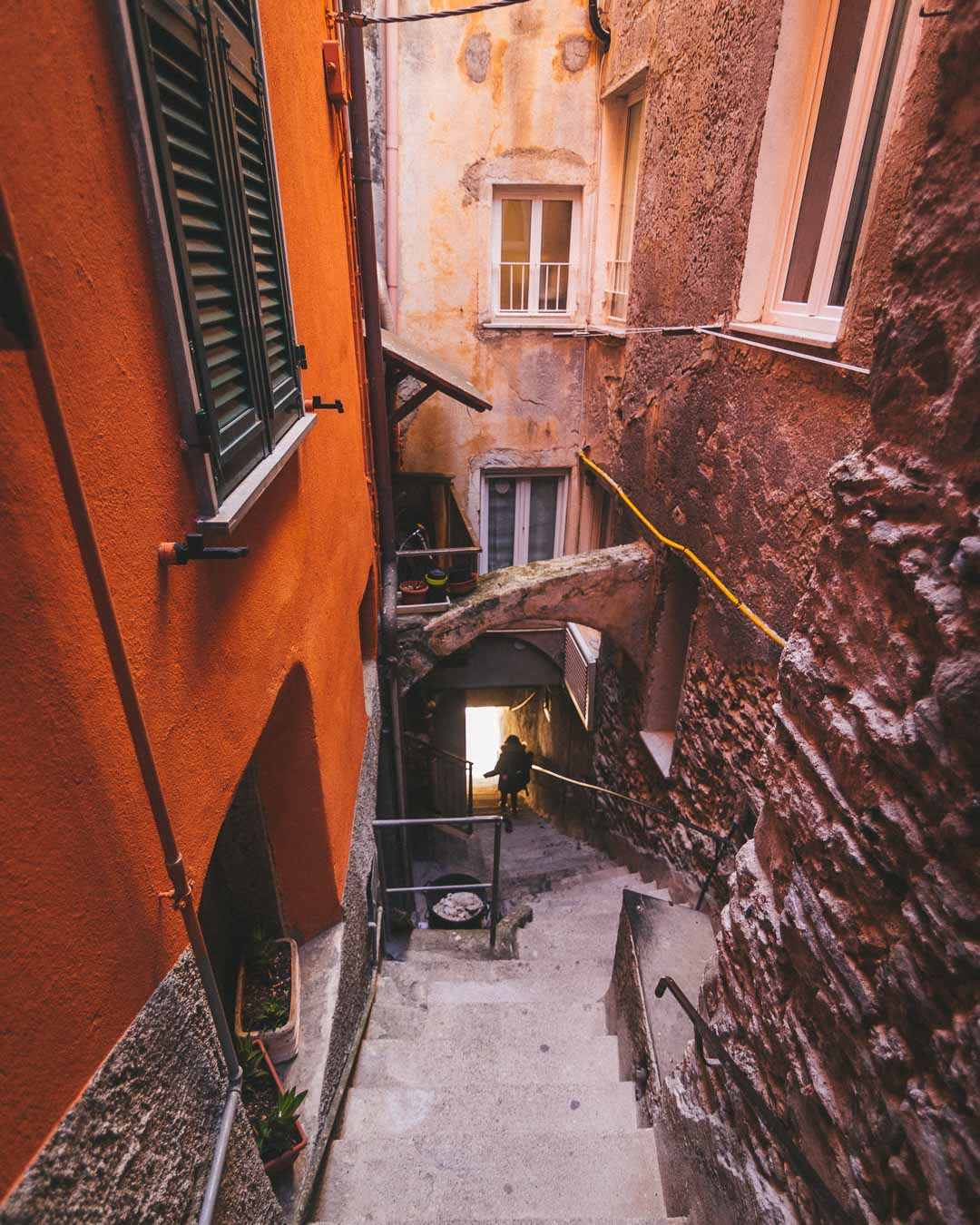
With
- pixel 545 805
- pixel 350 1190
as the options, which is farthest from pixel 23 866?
pixel 545 805

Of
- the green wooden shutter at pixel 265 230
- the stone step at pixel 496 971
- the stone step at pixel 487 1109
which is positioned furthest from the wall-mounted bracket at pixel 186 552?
the stone step at pixel 496 971

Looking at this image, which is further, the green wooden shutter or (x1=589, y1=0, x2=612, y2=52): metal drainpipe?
(x1=589, y1=0, x2=612, y2=52): metal drainpipe

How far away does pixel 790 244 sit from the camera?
4148 millimetres

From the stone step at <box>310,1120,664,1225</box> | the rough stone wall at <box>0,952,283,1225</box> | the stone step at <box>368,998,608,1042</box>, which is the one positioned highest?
the rough stone wall at <box>0,952,283,1225</box>

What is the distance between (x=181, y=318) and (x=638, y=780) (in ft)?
21.5

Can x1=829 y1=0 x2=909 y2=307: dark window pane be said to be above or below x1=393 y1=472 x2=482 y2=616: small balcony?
above

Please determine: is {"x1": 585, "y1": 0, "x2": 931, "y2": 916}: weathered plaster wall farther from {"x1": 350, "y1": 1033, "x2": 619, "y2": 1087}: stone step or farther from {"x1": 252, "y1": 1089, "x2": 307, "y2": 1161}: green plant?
{"x1": 252, "y1": 1089, "x2": 307, "y2": 1161}: green plant

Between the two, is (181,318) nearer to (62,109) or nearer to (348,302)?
(62,109)

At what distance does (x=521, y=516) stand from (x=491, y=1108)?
7.28 metres

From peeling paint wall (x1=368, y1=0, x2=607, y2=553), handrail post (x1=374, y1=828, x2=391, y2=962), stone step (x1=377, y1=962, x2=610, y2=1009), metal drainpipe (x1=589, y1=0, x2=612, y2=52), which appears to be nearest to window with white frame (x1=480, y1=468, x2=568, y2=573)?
peeling paint wall (x1=368, y1=0, x2=607, y2=553)

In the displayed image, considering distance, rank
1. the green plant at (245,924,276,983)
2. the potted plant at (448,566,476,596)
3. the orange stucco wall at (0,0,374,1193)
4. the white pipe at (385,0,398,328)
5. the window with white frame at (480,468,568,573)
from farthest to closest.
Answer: the window with white frame at (480,468,568,573), the white pipe at (385,0,398,328), the potted plant at (448,566,476,596), the green plant at (245,924,276,983), the orange stucco wall at (0,0,374,1193)

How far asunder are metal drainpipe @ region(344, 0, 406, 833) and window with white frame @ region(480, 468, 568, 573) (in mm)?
3016

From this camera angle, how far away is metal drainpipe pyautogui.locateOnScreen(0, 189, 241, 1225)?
3.64 ft

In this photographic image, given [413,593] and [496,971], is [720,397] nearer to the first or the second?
[413,593]
